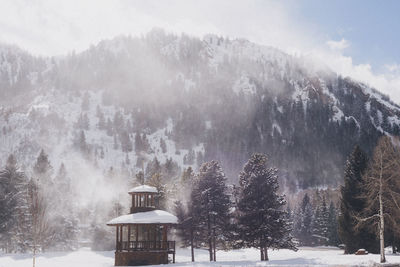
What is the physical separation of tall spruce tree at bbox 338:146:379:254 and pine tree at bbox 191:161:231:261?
12443 mm

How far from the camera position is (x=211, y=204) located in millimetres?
41062

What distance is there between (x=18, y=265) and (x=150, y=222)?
14464 millimetres

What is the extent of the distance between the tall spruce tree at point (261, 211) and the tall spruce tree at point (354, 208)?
7708mm

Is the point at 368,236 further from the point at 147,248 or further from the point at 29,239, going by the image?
the point at 29,239

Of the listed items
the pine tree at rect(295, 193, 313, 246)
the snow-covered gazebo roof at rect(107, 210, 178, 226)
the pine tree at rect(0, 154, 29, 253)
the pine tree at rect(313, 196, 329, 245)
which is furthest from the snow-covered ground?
the pine tree at rect(295, 193, 313, 246)

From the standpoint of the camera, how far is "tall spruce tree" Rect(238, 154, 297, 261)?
37.6 meters

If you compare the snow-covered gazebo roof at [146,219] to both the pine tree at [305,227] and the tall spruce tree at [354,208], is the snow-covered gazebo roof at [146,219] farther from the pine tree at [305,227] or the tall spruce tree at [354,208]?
the pine tree at [305,227]

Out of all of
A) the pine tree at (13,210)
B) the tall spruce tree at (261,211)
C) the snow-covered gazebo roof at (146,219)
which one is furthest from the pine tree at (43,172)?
the tall spruce tree at (261,211)

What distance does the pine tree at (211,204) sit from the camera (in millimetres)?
41062

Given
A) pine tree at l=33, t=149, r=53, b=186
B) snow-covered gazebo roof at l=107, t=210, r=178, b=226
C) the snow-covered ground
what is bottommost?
the snow-covered ground

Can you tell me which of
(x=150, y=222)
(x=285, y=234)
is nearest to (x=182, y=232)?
(x=150, y=222)

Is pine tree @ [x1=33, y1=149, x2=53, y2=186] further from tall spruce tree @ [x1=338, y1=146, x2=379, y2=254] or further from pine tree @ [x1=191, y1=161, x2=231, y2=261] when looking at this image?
tall spruce tree @ [x1=338, y1=146, x2=379, y2=254]

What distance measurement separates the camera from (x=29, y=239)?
2186 inches

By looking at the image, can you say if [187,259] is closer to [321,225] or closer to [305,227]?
[321,225]
